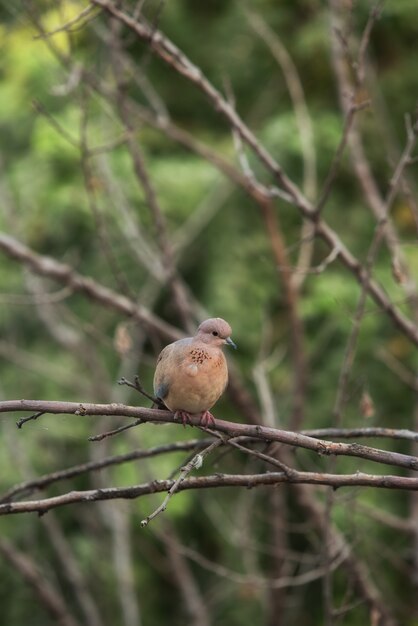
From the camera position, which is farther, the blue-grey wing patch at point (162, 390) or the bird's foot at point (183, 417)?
the blue-grey wing patch at point (162, 390)

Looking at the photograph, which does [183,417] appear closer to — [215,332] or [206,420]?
[206,420]

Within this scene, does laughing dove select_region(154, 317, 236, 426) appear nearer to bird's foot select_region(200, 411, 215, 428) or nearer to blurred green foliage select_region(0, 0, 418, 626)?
bird's foot select_region(200, 411, 215, 428)

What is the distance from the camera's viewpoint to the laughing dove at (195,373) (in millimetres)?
2963

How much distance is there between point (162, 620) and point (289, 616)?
100 centimetres

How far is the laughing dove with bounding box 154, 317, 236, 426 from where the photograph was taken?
2.96 meters

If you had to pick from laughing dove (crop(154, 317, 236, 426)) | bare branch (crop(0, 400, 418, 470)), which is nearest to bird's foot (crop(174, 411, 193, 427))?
laughing dove (crop(154, 317, 236, 426))

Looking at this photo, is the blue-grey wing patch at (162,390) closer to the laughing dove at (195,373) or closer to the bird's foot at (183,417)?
the laughing dove at (195,373)

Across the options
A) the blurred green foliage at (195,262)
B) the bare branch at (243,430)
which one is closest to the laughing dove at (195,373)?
the bare branch at (243,430)

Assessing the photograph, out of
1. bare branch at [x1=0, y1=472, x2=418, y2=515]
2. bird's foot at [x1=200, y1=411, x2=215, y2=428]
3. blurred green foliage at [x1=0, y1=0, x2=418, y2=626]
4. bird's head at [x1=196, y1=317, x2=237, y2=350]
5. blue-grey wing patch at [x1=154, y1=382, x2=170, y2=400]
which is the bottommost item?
bare branch at [x1=0, y1=472, x2=418, y2=515]

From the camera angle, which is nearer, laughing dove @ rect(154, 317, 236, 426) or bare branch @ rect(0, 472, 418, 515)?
bare branch @ rect(0, 472, 418, 515)

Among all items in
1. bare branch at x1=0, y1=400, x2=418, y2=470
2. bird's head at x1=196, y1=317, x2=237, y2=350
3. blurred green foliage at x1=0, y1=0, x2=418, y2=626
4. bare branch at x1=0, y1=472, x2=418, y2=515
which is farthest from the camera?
blurred green foliage at x1=0, y1=0, x2=418, y2=626

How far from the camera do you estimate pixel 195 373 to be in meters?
2.98

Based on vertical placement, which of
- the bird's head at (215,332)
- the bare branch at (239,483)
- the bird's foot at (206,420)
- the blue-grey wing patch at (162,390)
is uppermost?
the bird's head at (215,332)

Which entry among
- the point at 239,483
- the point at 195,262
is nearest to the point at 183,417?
the point at 239,483
